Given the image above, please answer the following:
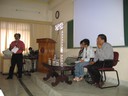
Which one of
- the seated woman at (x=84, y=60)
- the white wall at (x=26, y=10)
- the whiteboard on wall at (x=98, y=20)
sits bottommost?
the seated woman at (x=84, y=60)

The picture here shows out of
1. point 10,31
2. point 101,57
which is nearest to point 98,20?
point 101,57

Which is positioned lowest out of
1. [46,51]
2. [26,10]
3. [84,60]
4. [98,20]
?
[84,60]

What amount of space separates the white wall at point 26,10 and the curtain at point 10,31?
1.26 feet

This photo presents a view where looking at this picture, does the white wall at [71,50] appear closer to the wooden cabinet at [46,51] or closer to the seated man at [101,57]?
the seated man at [101,57]

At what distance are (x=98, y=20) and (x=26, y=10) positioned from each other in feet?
13.6

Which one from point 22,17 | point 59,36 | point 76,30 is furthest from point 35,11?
point 76,30

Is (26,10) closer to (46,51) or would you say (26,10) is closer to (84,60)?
(46,51)

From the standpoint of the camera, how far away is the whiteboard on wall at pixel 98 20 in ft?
11.7

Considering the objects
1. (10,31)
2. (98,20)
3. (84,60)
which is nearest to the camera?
(84,60)

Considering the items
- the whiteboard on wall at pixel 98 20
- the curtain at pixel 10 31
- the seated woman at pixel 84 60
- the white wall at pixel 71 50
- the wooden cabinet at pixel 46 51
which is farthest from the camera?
the curtain at pixel 10 31

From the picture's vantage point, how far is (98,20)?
424 centimetres

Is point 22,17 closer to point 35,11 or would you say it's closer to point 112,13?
point 35,11

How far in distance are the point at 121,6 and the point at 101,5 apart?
73 cm

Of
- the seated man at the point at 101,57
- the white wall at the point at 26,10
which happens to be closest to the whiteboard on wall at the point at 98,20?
the seated man at the point at 101,57
